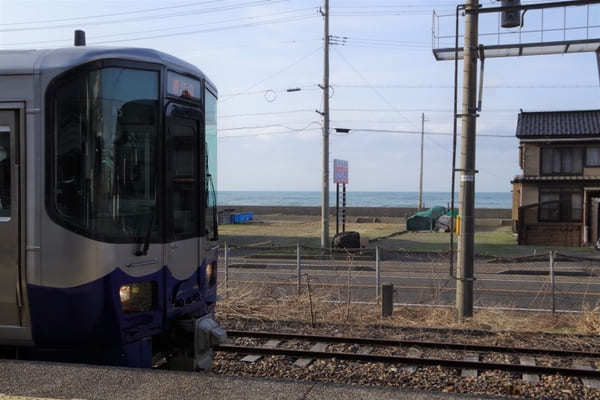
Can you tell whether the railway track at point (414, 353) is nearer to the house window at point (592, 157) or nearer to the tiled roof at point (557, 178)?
the tiled roof at point (557, 178)

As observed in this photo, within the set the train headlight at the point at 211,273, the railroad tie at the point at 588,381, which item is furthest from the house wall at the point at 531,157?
the train headlight at the point at 211,273

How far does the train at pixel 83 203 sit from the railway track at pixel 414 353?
10.5ft

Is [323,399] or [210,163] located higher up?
[210,163]

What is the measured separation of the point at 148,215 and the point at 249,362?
3386 mm

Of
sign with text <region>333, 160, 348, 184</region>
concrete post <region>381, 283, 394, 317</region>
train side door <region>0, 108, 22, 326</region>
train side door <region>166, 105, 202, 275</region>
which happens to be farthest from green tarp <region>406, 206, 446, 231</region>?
train side door <region>0, 108, 22, 326</region>

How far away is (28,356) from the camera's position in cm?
571

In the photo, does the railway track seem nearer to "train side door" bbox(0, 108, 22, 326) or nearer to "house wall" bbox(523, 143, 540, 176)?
"train side door" bbox(0, 108, 22, 326)

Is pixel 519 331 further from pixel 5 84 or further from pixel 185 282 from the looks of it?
pixel 5 84

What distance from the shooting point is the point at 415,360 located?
26.2ft

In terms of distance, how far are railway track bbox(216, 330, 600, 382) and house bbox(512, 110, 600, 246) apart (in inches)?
854

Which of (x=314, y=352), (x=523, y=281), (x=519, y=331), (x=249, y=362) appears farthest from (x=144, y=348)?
(x=523, y=281)

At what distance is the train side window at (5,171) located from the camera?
5371mm

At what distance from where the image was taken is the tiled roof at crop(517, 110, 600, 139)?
94.8 feet

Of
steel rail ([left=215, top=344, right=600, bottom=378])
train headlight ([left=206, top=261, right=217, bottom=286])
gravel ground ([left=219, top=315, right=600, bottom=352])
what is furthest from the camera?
gravel ground ([left=219, top=315, right=600, bottom=352])
